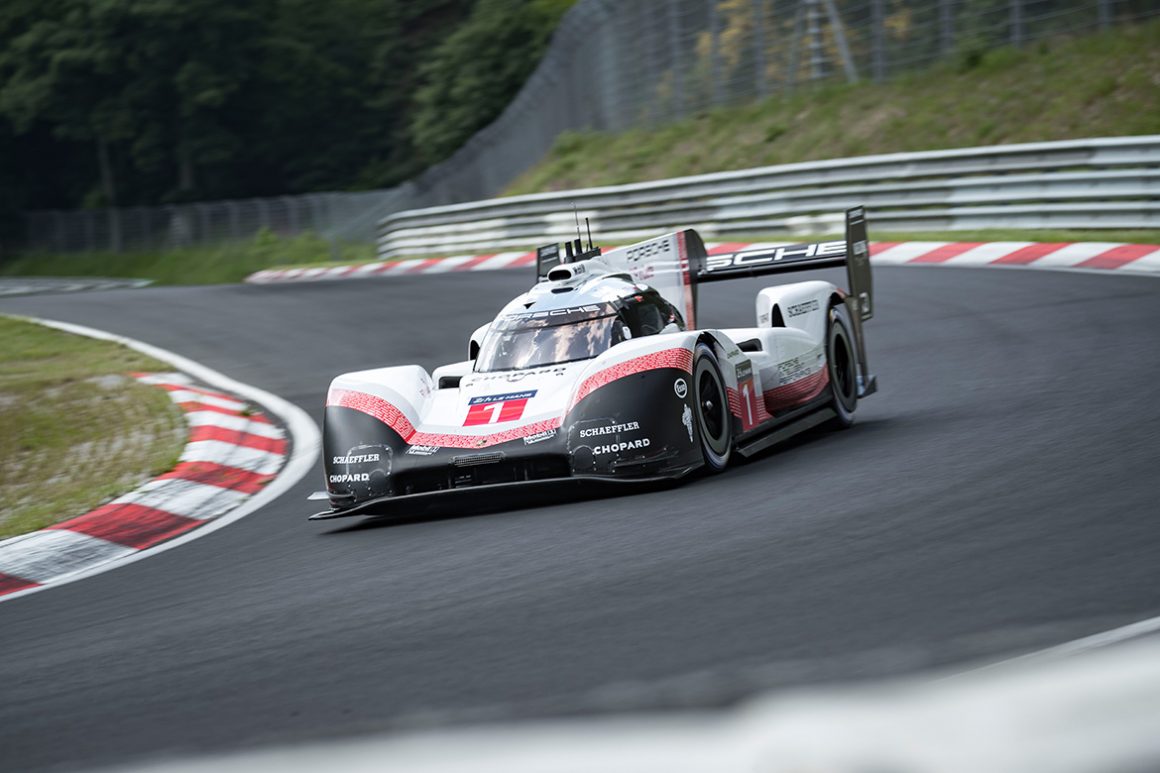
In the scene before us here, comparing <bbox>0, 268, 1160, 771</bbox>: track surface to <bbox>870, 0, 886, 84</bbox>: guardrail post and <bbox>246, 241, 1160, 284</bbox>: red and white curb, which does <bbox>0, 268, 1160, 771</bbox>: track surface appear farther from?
<bbox>870, 0, 886, 84</bbox>: guardrail post

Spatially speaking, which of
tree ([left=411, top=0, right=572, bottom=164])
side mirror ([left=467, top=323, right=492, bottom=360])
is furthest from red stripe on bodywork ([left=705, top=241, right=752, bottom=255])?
tree ([left=411, top=0, right=572, bottom=164])

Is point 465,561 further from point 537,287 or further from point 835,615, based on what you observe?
point 537,287

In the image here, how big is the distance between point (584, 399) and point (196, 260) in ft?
Answer: 140

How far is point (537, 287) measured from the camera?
8.83m

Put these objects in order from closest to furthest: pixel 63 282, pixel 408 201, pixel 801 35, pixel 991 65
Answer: pixel 991 65
pixel 801 35
pixel 408 201
pixel 63 282

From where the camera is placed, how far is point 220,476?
9.25m

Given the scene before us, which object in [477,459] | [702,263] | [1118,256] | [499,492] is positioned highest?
[702,263]

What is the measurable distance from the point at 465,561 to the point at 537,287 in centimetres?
295

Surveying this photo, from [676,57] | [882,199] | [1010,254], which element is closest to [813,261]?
[1010,254]

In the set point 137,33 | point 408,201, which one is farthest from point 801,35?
point 137,33

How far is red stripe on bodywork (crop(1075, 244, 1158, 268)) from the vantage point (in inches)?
580

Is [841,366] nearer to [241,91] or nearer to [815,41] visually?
[815,41]

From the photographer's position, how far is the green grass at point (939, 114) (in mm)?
21219

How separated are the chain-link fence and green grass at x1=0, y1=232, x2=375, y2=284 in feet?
5.51
